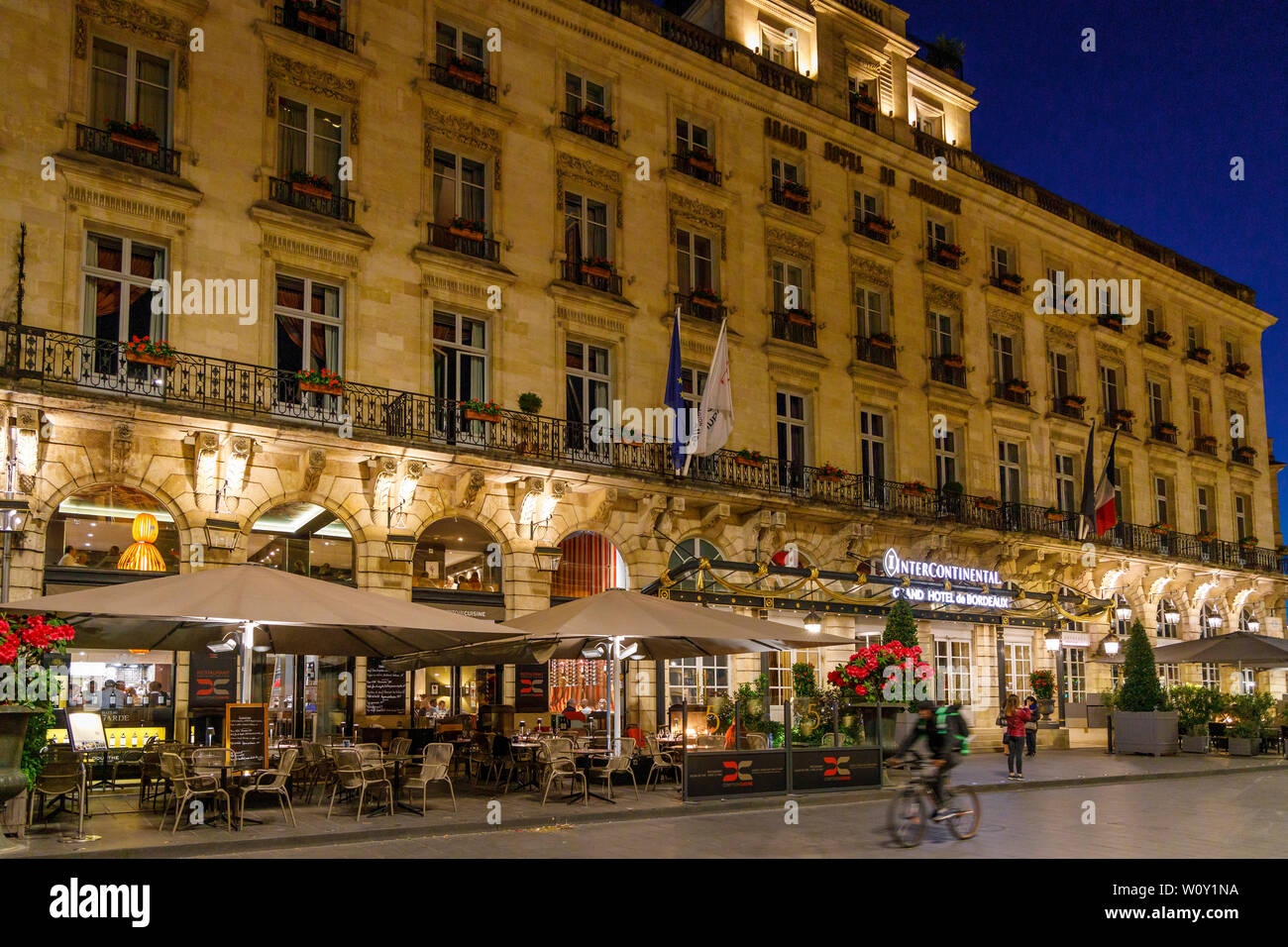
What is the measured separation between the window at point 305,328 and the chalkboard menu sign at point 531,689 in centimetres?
627

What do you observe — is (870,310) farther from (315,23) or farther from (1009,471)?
(315,23)

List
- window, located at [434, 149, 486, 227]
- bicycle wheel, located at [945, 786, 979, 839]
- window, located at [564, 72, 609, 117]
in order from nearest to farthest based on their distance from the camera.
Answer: bicycle wheel, located at [945, 786, 979, 839], window, located at [434, 149, 486, 227], window, located at [564, 72, 609, 117]

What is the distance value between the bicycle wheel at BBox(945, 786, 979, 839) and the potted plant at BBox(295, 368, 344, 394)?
12346mm

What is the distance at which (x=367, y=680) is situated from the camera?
67.3 feet

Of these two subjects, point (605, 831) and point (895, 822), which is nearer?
point (895, 822)

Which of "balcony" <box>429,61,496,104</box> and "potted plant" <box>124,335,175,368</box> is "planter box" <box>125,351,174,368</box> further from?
"balcony" <box>429,61,496,104</box>

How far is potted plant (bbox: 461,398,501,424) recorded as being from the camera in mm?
21984

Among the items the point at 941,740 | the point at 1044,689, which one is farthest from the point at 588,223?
the point at 1044,689

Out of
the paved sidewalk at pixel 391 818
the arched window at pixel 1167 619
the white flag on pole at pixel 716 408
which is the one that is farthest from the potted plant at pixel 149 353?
the arched window at pixel 1167 619

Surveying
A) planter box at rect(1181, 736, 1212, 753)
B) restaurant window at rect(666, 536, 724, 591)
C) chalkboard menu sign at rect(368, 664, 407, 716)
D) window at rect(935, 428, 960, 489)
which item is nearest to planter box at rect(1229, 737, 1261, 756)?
planter box at rect(1181, 736, 1212, 753)

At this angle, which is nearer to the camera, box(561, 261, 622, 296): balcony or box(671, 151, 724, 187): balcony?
box(561, 261, 622, 296): balcony

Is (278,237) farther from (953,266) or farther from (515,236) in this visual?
(953,266)
